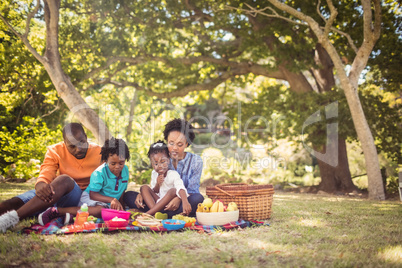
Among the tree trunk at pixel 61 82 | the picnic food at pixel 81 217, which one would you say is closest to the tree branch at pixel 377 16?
the tree trunk at pixel 61 82

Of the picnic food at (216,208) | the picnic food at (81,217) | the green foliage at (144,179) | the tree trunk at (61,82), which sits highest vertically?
the tree trunk at (61,82)

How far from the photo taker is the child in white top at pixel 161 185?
4391 mm

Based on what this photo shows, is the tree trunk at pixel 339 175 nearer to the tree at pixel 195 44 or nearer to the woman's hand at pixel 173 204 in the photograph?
the tree at pixel 195 44

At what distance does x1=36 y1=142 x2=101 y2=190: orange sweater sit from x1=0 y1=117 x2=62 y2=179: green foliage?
251 inches

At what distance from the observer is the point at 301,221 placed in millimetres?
4613

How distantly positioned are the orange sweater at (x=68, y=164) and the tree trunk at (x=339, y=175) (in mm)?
8461

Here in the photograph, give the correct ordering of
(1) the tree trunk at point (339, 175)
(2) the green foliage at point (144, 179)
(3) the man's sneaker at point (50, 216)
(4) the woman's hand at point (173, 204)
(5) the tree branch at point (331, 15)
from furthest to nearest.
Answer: (2) the green foliage at point (144, 179), (1) the tree trunk at point (339, 175), (5) the tree branch at point (331, 15), (4) the woman's hand at point (173, 204), (3) the man's sneaker at point (50, 216)

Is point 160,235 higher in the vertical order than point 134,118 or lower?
lower

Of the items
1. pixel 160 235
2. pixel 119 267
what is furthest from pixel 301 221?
pixel 119 267

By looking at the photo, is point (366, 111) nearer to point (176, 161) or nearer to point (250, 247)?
point (176, 161)

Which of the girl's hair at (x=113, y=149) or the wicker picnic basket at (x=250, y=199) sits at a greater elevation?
the girl's hair at (x=113, y=149)

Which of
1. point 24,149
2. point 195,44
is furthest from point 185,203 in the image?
point 195,44

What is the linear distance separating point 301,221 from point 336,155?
7.03m

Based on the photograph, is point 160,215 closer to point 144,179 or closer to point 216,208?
point 216,208
